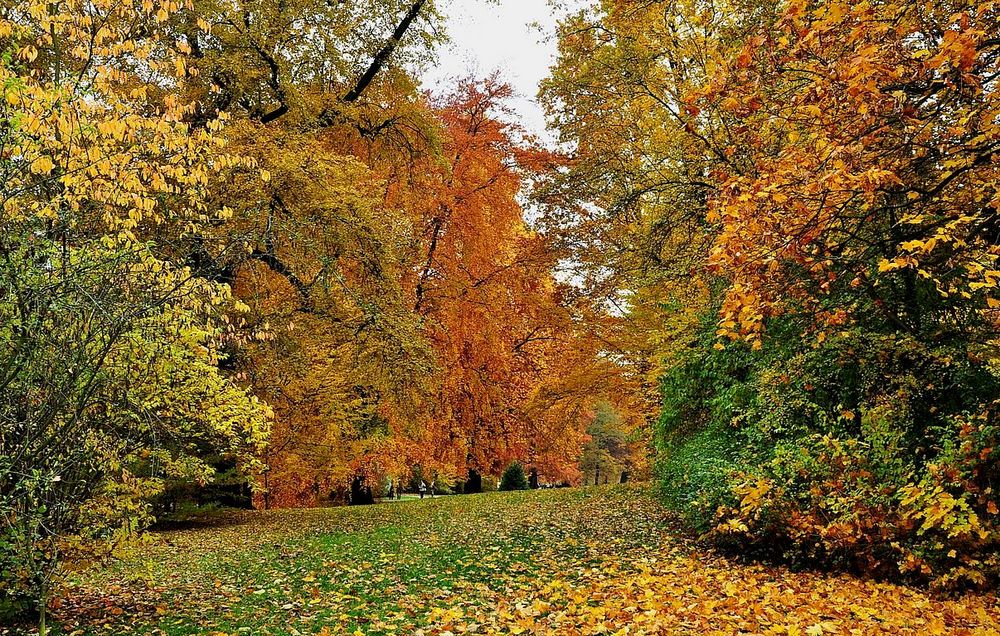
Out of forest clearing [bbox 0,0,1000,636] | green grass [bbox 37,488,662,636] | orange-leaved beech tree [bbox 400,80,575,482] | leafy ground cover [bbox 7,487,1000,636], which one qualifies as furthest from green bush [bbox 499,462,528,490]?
leafy ground cover [bbox 7,487,1000,636]

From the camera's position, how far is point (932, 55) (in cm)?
438

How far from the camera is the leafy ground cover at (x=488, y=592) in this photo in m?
5.10

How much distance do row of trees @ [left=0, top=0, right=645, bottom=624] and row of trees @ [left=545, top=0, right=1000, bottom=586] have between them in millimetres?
4366

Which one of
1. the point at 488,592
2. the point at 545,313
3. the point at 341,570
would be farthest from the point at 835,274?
the point at 545,313

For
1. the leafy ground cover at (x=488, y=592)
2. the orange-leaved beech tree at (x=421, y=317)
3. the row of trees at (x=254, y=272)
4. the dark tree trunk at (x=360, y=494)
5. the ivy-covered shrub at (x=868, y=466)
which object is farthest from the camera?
the dark tree trunk at (x=360, y=494)

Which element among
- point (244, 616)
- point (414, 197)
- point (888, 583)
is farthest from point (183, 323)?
point (414, 197)

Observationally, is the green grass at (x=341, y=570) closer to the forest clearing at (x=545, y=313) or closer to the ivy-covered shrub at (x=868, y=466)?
the forest clearing at (x=545, y=313)

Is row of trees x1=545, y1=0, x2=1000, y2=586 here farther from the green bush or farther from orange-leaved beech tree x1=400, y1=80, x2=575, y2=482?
the green bush

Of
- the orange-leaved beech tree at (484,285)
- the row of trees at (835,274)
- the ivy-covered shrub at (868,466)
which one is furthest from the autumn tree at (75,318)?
the orange-leaved beech tree at (484,285)

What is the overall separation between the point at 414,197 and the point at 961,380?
13.2 metres

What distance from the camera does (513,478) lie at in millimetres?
24859

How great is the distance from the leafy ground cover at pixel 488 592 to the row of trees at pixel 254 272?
1.06 metres

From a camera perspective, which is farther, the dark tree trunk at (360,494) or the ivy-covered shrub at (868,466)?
the dark tree trunk at (360,494)

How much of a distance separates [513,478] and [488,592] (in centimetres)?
1861
